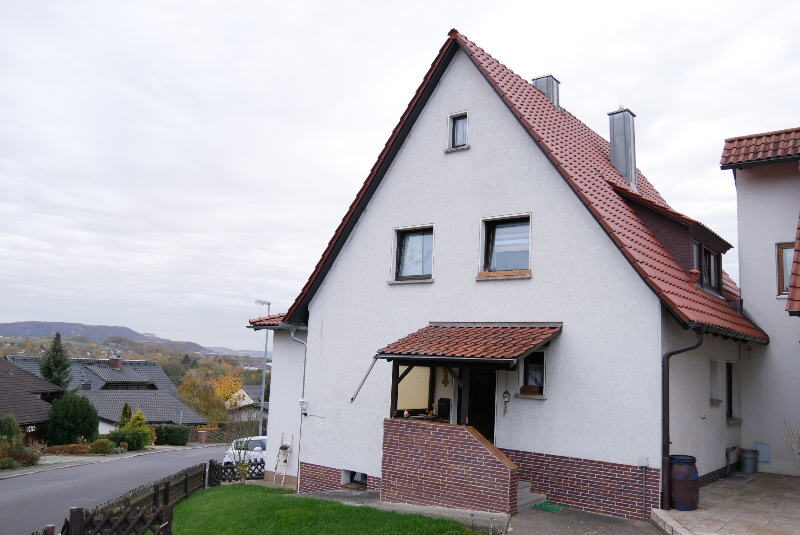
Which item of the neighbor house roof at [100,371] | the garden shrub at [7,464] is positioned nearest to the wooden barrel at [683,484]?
the garden shrub at [7,464]

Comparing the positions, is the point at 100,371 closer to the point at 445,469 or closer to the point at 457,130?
the point at 457,130

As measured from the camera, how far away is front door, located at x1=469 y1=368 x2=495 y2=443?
42.3 feet

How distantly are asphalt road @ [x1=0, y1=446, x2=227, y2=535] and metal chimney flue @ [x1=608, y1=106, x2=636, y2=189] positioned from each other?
16.8 meters

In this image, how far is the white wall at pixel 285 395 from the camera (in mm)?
17406

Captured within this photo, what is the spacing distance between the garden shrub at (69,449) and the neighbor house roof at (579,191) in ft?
98.3

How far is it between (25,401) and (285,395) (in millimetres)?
32576

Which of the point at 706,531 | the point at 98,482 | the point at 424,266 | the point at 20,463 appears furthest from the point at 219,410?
the point at 706,531

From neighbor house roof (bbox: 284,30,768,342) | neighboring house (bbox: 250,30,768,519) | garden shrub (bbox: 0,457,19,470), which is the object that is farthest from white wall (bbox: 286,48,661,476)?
garden shrub (bbox: 0,457,19,470)

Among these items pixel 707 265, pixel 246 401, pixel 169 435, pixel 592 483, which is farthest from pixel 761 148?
pixel 246 401

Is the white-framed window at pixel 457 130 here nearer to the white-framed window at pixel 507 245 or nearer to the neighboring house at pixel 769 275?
the white-framed window at pixel 507 245

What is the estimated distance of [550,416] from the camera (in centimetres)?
1145

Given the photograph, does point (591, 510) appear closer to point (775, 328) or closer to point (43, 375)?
Answer: point (775, 328)

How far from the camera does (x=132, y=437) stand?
1737 inches

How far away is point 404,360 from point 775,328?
30.5 feet
